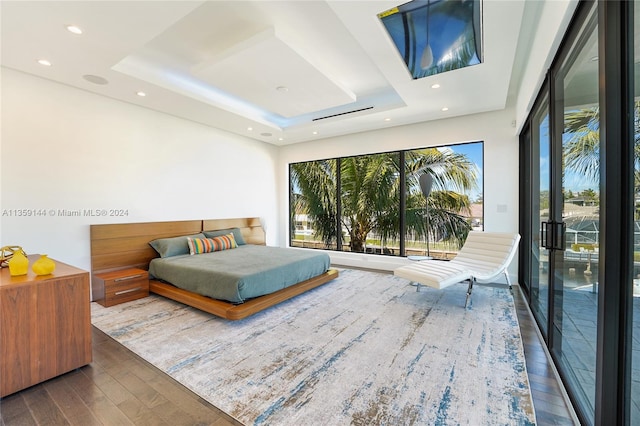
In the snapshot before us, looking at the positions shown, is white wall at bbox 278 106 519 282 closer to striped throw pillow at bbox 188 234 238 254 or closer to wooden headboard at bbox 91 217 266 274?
striped throw pillow at bbox 188 234 238 254

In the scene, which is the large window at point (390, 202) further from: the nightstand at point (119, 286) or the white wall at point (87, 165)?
the nightstand at point (119, 286)

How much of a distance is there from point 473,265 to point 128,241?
5060 mm

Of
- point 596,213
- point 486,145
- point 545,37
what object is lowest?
point 596,213

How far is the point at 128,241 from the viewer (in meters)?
4.07

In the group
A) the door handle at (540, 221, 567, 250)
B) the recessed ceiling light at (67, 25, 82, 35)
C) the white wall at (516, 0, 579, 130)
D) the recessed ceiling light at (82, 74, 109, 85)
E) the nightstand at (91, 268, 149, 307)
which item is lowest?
the nightstand at (91, 268, 149, 307)

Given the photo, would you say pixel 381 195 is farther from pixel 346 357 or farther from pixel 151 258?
pixel 151 258

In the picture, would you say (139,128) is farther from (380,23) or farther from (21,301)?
(380,23)

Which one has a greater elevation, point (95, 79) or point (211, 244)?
point (95, 79)

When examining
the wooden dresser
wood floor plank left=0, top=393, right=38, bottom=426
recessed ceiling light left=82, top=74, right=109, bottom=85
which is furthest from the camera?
recessed ceiling light left=82, top=74, right=109, bottom=85

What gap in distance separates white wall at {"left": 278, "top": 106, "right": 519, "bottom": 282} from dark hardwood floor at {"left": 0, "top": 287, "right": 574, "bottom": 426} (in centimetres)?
286

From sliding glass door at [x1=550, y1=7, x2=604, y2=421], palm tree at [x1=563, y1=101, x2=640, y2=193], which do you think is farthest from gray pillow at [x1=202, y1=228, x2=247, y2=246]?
palm tree at [x1=563, y1=101, x2=640, y2=193]

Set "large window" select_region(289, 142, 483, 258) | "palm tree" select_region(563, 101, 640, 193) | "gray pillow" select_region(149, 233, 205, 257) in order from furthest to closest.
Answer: "large window" select_region(289, 142, 483, 258) < "gray pillow" select_region(149, 233, 205, 257) < "palm tree" select_region(563, 101, 640, 193)

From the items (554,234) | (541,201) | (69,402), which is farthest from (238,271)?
(541,201)

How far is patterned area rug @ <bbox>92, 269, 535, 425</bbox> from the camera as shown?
1.74 metres
